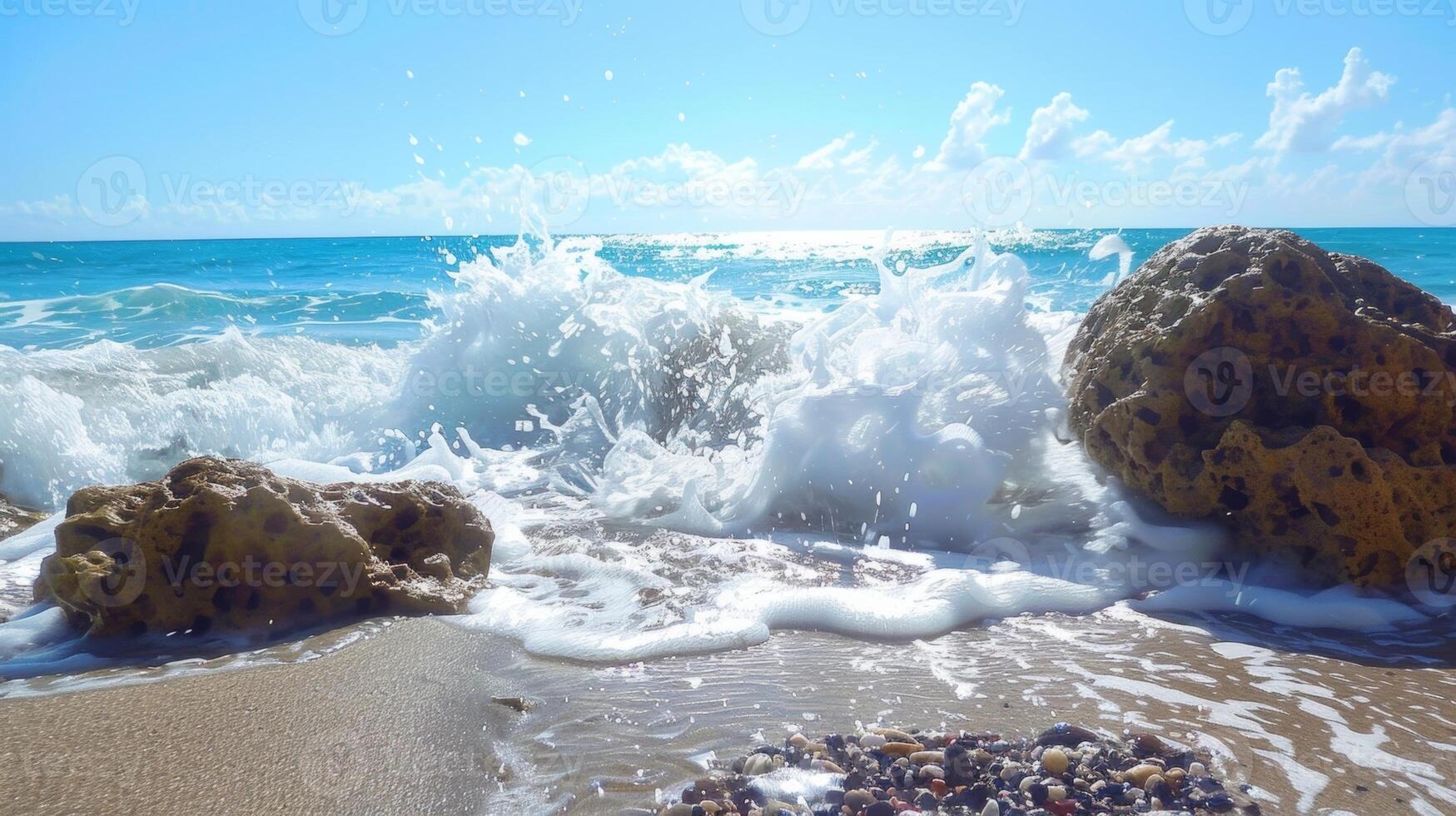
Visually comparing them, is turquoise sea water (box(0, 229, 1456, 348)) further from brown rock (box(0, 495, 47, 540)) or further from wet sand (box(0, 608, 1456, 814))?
wet sand (box(0, 608, 1456, 814))

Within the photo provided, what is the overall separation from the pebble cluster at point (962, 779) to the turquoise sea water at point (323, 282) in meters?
8.75

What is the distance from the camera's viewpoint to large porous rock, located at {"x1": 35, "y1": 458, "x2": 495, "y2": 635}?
3164mm

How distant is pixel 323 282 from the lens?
79.0ft

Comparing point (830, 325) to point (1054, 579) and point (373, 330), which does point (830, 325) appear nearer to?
point (1054, 579)

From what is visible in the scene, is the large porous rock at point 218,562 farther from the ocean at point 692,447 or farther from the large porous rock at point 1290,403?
the large porous rock at point 1290,403

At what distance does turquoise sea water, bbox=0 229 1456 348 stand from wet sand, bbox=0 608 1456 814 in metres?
7.82

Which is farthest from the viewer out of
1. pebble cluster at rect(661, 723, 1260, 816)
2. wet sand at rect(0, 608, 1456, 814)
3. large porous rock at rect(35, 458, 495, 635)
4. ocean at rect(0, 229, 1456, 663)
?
ocean at rect(0, 229, 1456, 663)

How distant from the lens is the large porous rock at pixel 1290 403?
3598mm

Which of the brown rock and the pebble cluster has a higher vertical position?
the pebble cluster

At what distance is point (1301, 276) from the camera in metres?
4.06

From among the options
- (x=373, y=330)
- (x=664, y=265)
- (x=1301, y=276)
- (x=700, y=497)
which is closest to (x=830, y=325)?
(x=700, y=497)

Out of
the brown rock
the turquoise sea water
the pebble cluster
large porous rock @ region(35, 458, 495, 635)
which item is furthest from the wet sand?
the turquoise sea water

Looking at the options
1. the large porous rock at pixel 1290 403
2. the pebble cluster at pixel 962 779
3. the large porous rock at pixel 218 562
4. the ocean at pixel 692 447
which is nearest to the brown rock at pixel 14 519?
the ocean at pixel 692 447

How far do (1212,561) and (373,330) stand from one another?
14438 millimetres
